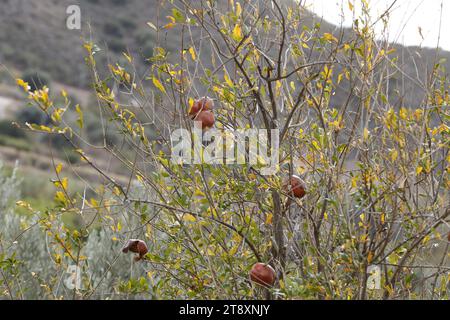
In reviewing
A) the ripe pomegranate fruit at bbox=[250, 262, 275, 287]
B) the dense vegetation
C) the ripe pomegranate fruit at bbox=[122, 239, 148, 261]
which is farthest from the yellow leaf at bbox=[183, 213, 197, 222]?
the ripe pomegranate fruit at bbox=[250, 262, 275, 287]

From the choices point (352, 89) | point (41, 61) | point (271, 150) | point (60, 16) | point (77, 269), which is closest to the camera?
point (271, 150)

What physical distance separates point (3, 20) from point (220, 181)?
31.2 metres

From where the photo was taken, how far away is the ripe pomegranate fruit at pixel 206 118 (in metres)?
2.24

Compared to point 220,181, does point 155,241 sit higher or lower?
lower

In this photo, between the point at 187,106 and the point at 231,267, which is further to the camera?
the point at 187,106

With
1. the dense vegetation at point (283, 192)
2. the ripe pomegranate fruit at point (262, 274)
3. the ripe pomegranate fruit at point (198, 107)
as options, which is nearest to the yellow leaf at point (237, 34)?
the dense vegetation at point (283, 192)

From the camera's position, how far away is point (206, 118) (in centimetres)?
223

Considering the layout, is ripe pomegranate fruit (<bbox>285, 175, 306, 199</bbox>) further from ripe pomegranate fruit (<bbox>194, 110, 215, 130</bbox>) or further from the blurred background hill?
the blurred background hill

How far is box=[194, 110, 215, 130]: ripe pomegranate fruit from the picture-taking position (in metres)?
2.24

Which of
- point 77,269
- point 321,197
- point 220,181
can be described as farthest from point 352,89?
point 77,269

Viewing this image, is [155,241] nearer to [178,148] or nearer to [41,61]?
[178,148]

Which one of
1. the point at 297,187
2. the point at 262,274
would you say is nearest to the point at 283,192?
the point at 297,187

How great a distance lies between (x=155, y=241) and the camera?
2652 mm

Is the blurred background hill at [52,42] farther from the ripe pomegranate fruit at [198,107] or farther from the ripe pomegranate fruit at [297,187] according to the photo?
the ripe pomegranate fruit at [297,187]
